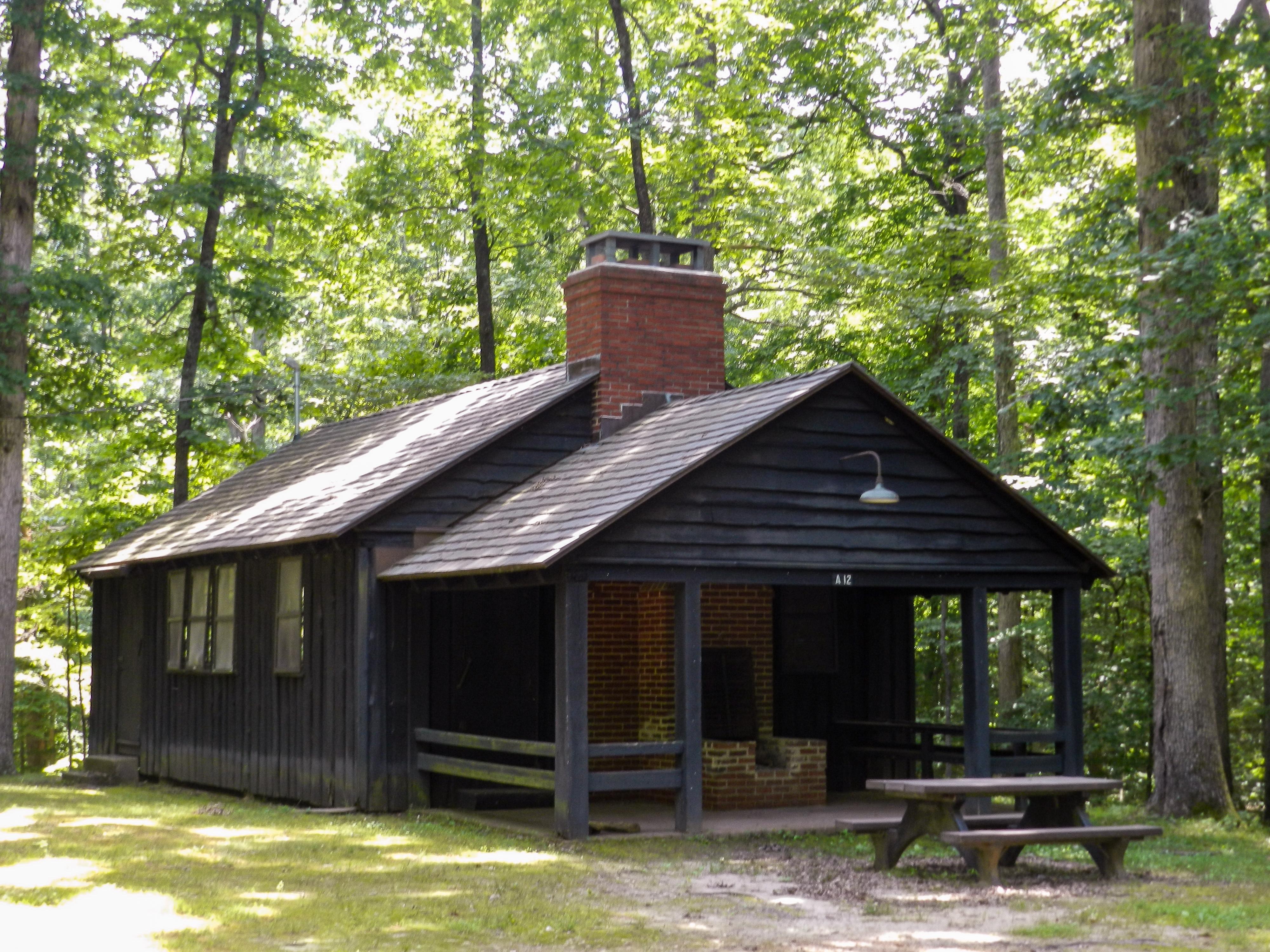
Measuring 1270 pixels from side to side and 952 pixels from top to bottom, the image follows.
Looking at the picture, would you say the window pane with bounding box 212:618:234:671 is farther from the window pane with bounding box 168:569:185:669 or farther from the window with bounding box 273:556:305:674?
the window with bounding box 273:556:305:674

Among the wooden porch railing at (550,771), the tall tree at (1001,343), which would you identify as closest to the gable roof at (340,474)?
the wooden porch railing at (550,771)

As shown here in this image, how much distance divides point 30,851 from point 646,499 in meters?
5.21

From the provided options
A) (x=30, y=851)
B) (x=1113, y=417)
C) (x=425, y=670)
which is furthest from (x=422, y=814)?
(x=1113, y=417)

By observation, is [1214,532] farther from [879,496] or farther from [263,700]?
[263,700]

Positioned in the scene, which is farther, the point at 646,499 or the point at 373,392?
the point at 373,392

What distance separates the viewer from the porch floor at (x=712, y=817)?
12711mm

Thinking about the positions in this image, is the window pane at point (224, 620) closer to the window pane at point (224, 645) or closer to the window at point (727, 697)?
the window pane at point (224, 645)

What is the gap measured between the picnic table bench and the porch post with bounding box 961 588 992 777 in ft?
8.50

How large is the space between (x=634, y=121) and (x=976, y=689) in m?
15.3

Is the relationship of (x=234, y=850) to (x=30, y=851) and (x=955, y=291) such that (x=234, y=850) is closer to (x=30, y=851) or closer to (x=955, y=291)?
(x=30, y=851)

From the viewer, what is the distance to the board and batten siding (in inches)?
575

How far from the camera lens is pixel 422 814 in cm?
1403

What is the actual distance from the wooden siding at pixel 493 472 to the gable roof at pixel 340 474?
162 mm

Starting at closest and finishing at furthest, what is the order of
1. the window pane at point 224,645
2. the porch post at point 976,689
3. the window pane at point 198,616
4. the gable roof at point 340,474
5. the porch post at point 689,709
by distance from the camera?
the porch post at point 689,709, the porch post at point 976,689, the gable roof at point 340,474, the window pane at point 224,645, the window pane at point 198,616
